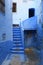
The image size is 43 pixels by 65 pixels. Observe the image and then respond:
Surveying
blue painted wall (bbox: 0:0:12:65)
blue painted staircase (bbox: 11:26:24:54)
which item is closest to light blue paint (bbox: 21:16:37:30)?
blue painted staircase (bbox: 11:26:24:54)

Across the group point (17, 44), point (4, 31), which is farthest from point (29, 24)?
point (4, 31)

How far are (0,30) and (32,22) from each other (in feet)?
27.0

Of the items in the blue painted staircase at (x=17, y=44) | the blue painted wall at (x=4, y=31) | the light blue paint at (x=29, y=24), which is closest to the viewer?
the blue painted wall at (x=4, y=31)

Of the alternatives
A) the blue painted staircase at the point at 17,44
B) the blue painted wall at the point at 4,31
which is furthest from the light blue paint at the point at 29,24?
the blue painted wall at the point at 4,31

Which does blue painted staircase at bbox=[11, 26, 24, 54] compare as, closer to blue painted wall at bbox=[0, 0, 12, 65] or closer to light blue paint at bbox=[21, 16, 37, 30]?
light blue paint at bbox=[21, 16, 37, 30]

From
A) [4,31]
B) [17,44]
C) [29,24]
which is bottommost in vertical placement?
[17,44]

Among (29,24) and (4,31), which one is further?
(29,24)

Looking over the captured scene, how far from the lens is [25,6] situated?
22953 millimetres

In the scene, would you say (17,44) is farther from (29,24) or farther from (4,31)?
(4,31)

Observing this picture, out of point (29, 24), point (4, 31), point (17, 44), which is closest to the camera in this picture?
point (4, 31)

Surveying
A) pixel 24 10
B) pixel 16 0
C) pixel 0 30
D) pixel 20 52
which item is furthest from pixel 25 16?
pixel 0 30

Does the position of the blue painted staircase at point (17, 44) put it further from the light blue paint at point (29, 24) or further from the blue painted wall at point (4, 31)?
the blue painted wall at point (4, 31)

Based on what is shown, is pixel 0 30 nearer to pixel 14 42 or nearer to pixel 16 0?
pixel 14 42

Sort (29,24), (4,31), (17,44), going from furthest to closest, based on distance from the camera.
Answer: (29,24) < (17,44) < (4,31)
